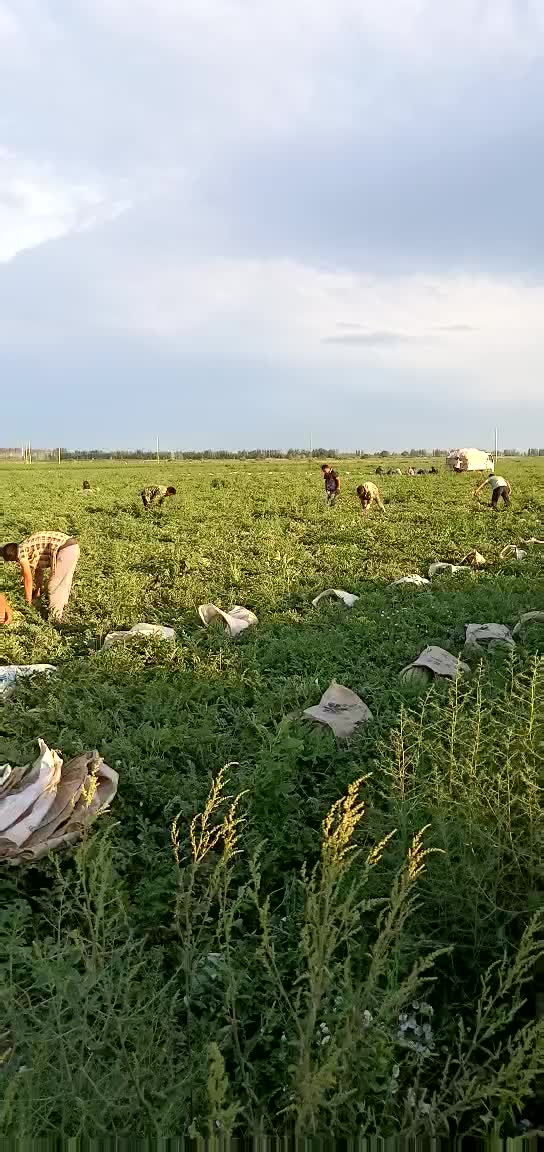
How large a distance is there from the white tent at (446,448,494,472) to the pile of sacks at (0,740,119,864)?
38.8 meters

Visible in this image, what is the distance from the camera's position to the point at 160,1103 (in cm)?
215

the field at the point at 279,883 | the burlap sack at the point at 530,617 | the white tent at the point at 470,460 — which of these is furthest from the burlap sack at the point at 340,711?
the white tent at the point at 470,460

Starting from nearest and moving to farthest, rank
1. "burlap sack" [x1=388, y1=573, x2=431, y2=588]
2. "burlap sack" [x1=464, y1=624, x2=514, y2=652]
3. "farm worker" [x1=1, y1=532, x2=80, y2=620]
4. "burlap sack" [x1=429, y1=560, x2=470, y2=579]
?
"burlap sack" [x1=464, y1=624, x2=514, y2=652]
"farm worker" [x1=1, y1=532, x2=80, y2=620]
"burlap sack" [x1=388, y1=573, x2=431, y2=588]
"burlap sack" [x1=429, y1=560, x2=470, y2=579]

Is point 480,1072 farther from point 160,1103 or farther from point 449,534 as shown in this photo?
point 449,534

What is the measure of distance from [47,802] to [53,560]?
15.6 ft

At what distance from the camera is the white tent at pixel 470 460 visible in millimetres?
41156

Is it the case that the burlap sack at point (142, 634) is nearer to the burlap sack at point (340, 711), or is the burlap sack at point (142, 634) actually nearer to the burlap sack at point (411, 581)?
the burlap sack at point (340, 711)

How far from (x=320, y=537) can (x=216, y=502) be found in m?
6.64

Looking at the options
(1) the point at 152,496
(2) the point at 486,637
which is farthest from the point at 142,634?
(1) the point at 152,496

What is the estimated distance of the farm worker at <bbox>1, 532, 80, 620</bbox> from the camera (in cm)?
813

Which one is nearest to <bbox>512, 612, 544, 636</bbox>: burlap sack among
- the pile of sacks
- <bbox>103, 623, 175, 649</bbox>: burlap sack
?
<bbox>103, 623, 175, 649</bbox>: burlap sack

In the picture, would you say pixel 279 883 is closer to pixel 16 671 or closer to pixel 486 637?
pixel 16 671

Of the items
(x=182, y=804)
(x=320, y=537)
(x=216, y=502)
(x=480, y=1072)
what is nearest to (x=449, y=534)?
(x=320, y=537)

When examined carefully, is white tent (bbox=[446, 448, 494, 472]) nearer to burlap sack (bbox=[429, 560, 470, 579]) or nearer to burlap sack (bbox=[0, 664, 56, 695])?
burlap sack (bbox=[429, 560, 470, 579])
